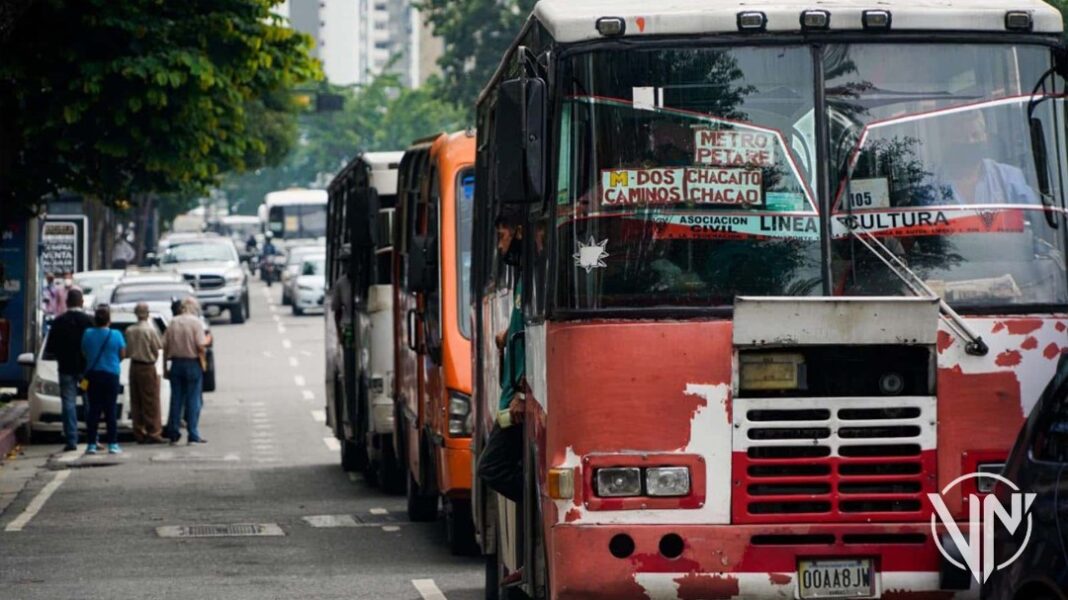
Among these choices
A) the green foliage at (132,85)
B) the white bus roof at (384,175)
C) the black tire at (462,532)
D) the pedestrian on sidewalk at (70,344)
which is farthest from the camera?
the pedestrian on sidewalk at (70,344)

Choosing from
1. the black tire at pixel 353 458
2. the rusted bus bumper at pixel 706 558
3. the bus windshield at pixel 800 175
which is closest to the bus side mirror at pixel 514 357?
the bus windshield at pixel 800 175

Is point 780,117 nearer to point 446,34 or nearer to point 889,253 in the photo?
point 889,253

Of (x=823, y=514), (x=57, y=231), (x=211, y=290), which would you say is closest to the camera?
(x=823, y=514)

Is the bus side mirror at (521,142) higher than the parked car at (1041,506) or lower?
higher

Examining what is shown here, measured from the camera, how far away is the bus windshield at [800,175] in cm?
830

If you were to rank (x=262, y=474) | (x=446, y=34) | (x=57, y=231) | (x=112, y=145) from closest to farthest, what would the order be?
(x=262, y=474), (x=112, y=145), (x=57, y=231), (x=446, y=34)

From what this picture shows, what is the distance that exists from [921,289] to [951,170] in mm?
512

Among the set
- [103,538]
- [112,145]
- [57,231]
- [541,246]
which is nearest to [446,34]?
[57,231]

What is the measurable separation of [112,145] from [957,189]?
1654 centimetres

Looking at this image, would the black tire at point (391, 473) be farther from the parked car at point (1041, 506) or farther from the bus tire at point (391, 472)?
the parked car at point (1041, 506)

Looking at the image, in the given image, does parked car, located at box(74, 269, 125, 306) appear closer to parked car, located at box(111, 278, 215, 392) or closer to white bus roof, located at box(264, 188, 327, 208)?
parked car, located at box(111, 278, 215, 392)

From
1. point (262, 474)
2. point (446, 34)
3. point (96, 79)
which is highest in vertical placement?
point (446, 34)

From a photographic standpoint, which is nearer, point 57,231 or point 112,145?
point 112,145

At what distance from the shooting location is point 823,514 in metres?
8.19
